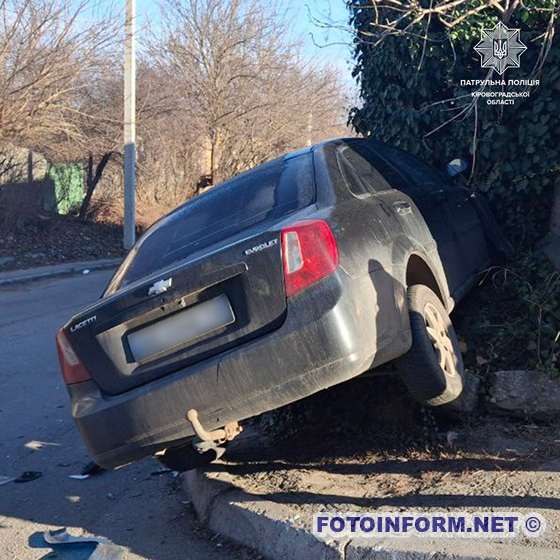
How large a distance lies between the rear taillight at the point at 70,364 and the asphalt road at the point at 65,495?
36.3 inches

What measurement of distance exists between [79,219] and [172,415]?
19.9 metres

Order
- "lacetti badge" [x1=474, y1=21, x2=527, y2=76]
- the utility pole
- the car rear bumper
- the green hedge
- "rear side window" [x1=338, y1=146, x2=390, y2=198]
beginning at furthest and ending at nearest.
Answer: the green hedge < the utility pole < "lacetti badge" [x1=474, y1=21, x2=527, y2=76] < "rear side window" [x1=338, y1=146, x2=390, y2=198] < the car rear bumper

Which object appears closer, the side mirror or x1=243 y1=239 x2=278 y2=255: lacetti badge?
x1=243 y1=239 x2=278 y2=255: lacetti badge

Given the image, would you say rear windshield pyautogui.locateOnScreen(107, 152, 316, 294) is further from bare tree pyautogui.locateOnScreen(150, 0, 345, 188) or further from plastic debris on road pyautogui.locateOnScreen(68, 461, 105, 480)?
bare tree pyautogui.locateOnScreen(150, 0, 345, 188)

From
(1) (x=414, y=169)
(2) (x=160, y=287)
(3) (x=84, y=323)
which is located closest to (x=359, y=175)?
(1) (x=414, y=169)

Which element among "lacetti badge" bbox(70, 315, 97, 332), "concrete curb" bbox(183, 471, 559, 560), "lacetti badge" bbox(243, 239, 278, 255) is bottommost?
"concrete curb" bbox(183, 471, 559, 560)

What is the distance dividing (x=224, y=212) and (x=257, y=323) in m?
1.14

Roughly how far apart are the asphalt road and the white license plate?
1.09m

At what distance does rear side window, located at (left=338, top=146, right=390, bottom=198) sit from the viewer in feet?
14.7

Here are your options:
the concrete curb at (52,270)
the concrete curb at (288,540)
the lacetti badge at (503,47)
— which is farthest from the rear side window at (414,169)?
the concrete curb at (52,270)

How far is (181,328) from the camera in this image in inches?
148

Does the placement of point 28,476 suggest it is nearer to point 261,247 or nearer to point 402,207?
point 261,247

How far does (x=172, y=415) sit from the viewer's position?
3.74 metres

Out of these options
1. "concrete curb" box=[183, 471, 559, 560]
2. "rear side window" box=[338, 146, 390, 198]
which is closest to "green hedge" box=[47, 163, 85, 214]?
"rear side window" box=[338, 146, 390, 198]
